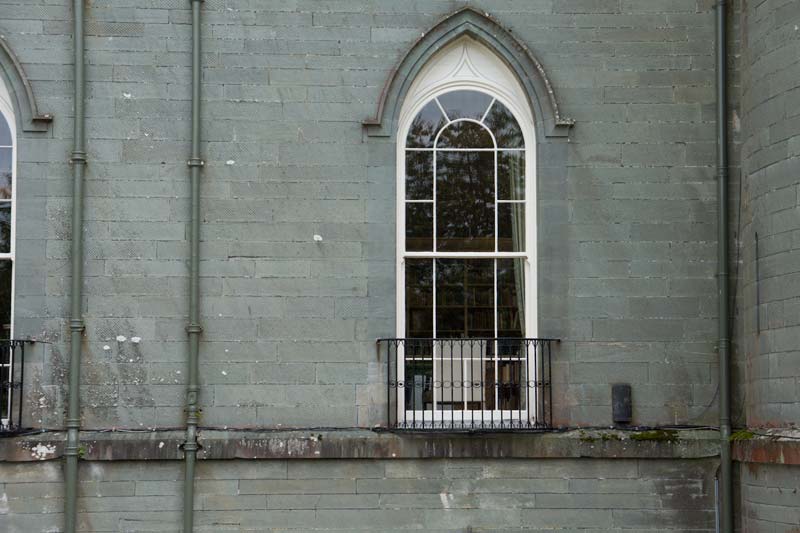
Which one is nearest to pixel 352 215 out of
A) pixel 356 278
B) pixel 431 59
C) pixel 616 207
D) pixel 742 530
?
pixel 356 278

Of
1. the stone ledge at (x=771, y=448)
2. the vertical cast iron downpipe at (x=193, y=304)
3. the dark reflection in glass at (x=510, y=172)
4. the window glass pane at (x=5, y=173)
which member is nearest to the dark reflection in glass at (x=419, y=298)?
the dark reflection in glass at (x=510, y=172)

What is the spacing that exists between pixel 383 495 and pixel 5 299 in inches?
151

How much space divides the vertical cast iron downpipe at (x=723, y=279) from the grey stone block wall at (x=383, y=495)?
0.16m

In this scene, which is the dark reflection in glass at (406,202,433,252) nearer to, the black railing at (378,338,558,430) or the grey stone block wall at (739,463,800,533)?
the black railing at (378,338,558,430)

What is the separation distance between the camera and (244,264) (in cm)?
1038

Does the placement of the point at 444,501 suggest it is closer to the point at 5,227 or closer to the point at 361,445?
the point at 361,445

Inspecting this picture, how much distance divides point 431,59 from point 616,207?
218cm

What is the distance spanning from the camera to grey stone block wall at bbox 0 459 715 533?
1008 cm

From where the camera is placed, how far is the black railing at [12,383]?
10.1 metres

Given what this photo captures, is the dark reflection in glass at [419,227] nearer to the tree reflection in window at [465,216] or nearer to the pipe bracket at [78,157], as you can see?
the tree reflection in window at [465,216]

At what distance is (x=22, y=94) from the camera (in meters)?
10.4

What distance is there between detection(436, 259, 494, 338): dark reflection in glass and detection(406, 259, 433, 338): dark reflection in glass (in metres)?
0.07

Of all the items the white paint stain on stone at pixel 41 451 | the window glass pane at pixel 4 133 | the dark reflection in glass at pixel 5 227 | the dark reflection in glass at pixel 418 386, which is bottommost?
the white paint stain on stone at pixel 41 451

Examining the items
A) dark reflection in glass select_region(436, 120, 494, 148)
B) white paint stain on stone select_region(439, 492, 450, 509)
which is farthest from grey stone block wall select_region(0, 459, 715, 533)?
dark reflection in glass select_region(436, 120, 494, 148)
